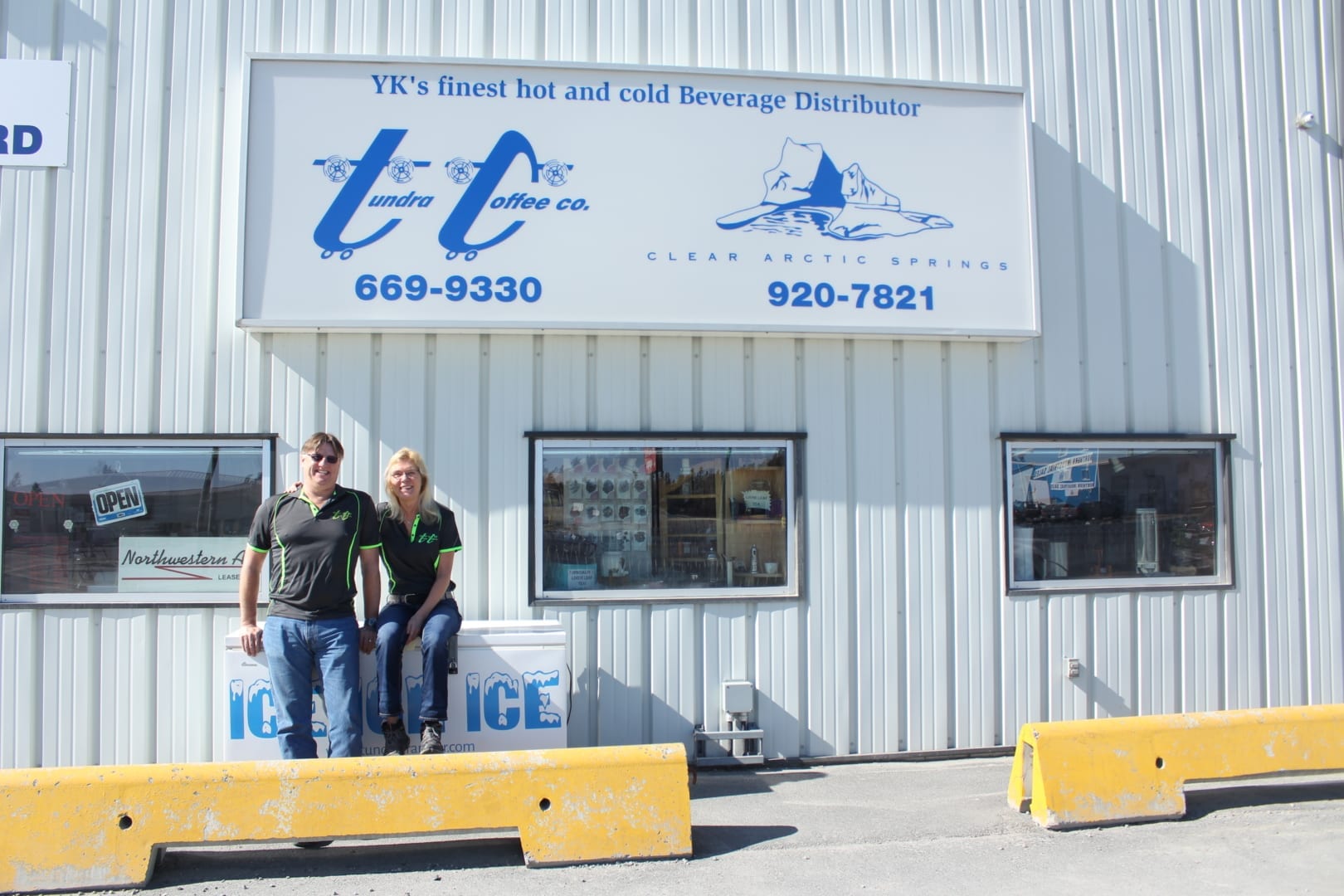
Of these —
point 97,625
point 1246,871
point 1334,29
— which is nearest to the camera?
point 1246,871

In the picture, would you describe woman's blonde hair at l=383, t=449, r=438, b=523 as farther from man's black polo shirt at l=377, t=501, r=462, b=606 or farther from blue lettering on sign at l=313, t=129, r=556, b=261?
blue lettering on sign at l=313, t=129, r=556, b=261

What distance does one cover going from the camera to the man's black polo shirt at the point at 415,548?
16.6 feet

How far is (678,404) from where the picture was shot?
6.04 m

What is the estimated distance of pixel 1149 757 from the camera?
4828 millimetres

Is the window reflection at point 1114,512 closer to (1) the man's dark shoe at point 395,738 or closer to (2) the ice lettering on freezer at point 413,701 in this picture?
(2) the ice lettering on freezer at point 413,701

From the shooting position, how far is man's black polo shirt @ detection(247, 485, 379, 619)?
185 inches

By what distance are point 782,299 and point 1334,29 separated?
499 centimetres

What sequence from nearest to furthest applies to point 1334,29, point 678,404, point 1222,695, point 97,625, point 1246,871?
point 1246,871 → point 97,625 → point 678,404 → point 1222,695 → point 1334,29

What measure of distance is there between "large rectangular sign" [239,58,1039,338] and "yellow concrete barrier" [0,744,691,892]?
270 cm

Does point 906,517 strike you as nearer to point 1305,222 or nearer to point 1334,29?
point 1305,222

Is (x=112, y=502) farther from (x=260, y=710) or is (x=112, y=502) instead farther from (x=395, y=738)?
(x=395, y=738)

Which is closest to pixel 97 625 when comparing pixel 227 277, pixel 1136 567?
pixel 227 277

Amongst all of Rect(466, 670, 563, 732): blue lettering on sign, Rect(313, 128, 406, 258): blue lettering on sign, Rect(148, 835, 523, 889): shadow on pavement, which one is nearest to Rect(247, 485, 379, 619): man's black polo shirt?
Rect(466, 670, 563, 732): blue lettering on sign

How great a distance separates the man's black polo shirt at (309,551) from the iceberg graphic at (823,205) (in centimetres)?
305
